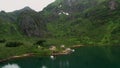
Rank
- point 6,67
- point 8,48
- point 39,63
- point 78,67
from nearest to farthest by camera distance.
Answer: point 78,67
point 6,67
point 39,63
point 8,48

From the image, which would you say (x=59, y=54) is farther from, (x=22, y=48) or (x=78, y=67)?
(x=78, y=67)

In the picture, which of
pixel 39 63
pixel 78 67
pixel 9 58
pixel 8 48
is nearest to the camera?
pixel 78 67

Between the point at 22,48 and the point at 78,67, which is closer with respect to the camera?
the point at 78,67

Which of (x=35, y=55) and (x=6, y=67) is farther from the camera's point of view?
(x=35, y=55)

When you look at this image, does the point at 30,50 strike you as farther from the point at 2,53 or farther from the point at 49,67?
the point at 49,67

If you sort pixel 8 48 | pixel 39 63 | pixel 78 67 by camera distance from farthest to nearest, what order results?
pixel 8 48 < pixel 39 63 < pixel 78 67

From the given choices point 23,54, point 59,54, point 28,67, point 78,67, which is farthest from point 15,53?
point 78,67

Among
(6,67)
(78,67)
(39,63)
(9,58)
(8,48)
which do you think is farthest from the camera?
(8,48)

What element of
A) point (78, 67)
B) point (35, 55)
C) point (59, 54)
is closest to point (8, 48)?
point (35, 55)
